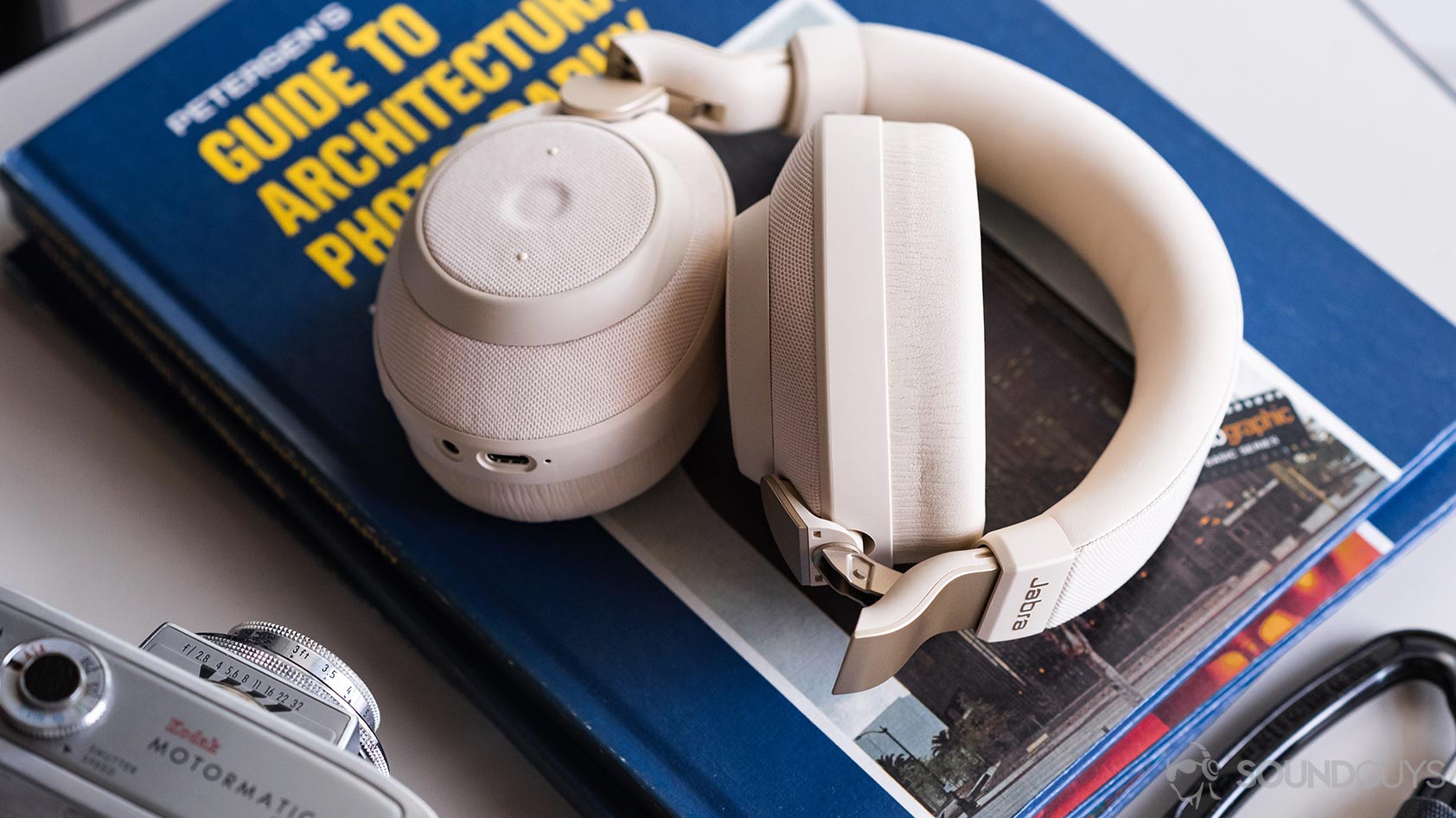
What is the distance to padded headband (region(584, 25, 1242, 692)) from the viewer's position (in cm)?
45

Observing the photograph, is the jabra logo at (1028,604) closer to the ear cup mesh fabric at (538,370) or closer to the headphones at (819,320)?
the headphones at (819,320)

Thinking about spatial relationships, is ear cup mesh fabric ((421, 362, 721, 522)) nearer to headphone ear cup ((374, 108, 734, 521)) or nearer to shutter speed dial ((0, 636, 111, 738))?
headphone ear cup ((374, 108, 734, 521))

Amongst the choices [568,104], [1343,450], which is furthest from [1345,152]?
[568,104]

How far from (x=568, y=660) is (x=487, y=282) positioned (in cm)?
16

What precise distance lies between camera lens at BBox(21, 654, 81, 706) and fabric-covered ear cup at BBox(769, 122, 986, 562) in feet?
0.75

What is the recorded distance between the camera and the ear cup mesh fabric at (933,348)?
43 centimetres

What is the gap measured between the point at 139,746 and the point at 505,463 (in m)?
0.17

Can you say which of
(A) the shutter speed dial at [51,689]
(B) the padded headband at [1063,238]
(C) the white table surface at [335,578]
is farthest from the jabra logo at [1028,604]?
(A) the shutter speed dial at [51,689]

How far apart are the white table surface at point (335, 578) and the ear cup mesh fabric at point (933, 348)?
0.20m

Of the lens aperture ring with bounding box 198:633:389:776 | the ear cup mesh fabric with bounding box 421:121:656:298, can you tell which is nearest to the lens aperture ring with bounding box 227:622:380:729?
the lens aperture ring with bounding box 198:633:389:776

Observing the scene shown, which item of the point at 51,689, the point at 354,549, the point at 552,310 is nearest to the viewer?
the point at 51,689

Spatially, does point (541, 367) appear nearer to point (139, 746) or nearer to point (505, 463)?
point (505, 463)

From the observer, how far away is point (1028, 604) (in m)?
0.46

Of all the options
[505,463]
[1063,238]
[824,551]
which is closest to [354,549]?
[505,463]
